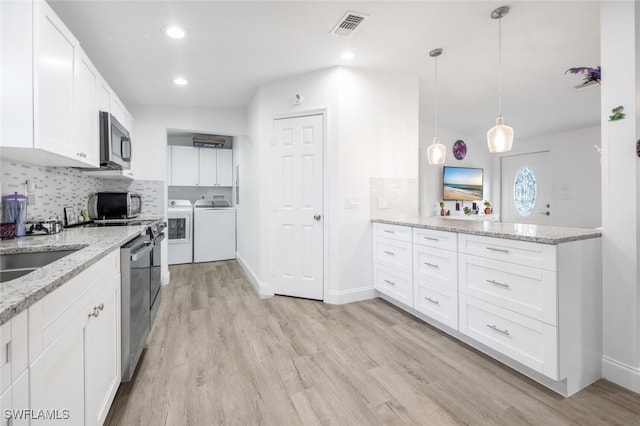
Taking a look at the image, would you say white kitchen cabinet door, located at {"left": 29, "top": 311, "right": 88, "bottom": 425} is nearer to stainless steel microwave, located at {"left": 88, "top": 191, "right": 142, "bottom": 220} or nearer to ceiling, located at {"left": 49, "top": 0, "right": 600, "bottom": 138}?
ceiling, located at {"left": 49, "top": 0, "right": 600, "bottom": 138}

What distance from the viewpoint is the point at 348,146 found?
10.3 ft

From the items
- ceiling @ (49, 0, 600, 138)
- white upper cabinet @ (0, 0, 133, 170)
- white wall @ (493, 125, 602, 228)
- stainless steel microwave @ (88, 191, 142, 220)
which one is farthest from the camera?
white wall @ (493, 125, 602, 228)

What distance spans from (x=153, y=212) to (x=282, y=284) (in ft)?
7.09

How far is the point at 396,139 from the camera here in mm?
3379

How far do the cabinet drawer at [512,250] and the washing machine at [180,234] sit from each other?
4347 millimetres

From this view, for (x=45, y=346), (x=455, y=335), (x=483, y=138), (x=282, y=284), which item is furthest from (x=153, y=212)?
(x=483, y=138)

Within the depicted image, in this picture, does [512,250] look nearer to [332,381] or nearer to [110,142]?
[332,381]

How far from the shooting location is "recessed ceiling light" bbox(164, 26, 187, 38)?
229cm

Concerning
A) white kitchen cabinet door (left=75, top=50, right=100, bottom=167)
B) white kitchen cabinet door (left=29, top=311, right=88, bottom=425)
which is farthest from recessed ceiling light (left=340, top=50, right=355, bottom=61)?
white kitchen cabinet door (left=29, top=311, right=88, bottom=425)

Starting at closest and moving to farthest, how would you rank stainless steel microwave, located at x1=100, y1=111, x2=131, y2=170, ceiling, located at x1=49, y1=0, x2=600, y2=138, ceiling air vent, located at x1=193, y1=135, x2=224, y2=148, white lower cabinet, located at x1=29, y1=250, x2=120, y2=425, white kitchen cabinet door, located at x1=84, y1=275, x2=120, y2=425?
white lower cabinet, located at x1=29, y1=250, x2=120, y2=425, white kitchen cabinet door, located at x1=84, y1=275, x2=120, y2=425, ceiling, located at x1=49, y1=0, x2=600, y2=138, stainless steel microwave, located at x1=100, y1=111, x2=131, y2=170, ceiling air vent, located at x1=193, y1=135, x2=224, y2=148

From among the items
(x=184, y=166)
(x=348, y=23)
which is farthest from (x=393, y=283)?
(x=184, y=166)

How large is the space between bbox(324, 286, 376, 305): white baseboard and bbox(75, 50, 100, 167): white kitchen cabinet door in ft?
7.99

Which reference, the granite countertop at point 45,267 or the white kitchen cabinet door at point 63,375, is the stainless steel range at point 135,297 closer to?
the granite countertop at point 45,267

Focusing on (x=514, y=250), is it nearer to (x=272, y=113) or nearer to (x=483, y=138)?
(x=272, y=113)
